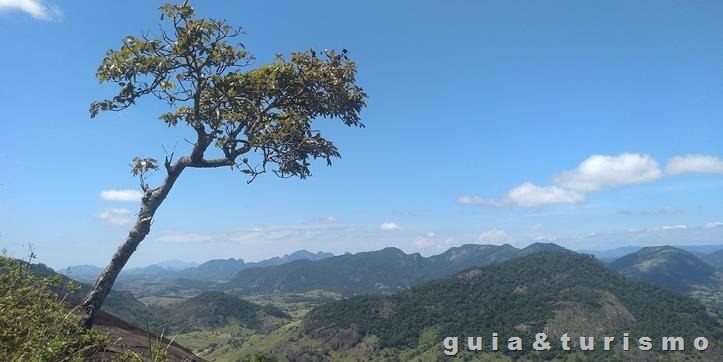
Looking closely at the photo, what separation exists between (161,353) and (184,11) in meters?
7.60

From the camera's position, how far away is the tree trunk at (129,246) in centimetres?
1049

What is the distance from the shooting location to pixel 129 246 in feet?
36.9

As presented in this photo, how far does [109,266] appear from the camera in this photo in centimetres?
1094

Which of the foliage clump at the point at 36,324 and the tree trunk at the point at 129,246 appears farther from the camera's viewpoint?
the tree trunk at the point at 129,246

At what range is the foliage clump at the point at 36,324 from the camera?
6805mm

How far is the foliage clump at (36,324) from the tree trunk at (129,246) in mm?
731

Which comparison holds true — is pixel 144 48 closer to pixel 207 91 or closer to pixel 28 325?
pixel 207 91

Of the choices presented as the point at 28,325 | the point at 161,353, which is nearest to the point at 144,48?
the point at 28,325

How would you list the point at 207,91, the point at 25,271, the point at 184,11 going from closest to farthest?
1. the point at 25,271
2. the point at 184,11
3. the point at 207,91

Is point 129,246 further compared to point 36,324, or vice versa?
point 129,246

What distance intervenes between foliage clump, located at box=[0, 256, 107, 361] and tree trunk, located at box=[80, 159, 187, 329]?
2.40 feet

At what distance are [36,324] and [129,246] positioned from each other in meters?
3.51

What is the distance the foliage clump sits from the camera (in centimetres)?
680

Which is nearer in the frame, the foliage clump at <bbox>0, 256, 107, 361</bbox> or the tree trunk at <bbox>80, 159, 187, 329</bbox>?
the foliage clump at <bbox>0, 256, 107, 361</bbox>
